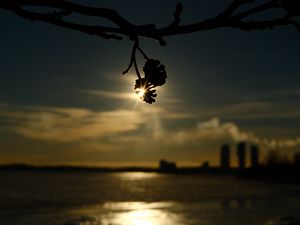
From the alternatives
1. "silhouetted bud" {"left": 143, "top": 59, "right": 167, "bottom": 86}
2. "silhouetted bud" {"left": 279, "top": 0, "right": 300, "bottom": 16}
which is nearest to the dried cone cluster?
"silhouetted bud" {"left": 143, "top": 59, "right": 167, "bottom": 86}

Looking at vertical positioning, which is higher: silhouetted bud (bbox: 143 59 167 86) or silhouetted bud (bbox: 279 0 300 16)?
silhouetted bud (bbox: 279 0 300 16)

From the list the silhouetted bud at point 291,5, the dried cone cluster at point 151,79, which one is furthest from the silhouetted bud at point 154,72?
the silhouetted bud at point 291,5

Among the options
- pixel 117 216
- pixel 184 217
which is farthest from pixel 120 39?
pixel 117 216

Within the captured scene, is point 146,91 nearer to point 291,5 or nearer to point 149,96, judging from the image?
point 149,96

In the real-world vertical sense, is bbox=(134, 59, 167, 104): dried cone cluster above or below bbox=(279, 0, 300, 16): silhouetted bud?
below

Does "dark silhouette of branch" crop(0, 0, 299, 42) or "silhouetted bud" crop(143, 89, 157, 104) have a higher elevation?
"dark silhouette of branch" crop(0, 0, 299, 42)

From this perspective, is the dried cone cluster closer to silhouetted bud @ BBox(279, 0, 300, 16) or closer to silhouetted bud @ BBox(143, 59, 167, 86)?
silhouetted bud @ BBox(143, 59, 167, 86)

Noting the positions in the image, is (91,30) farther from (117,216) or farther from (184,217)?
(117,216)

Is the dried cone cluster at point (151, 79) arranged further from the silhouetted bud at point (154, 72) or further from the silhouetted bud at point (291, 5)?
the silhouetted bud at point (291, 5)
